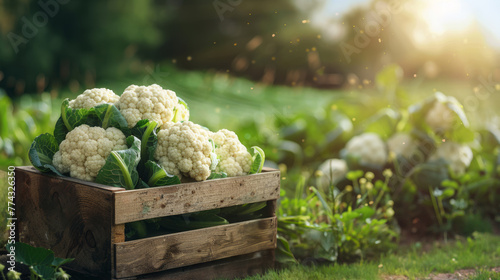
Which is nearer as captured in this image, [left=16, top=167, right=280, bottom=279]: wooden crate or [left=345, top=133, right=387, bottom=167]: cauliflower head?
[left=16, top=167, right=280, bottom=279]: wooden crate

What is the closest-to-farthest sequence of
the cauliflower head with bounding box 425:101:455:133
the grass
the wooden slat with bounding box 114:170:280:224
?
1. the wooden slat with bounding box 114:170:280:224
2. the grass
3. the cauliflower head with bounding box 425:101:455:133

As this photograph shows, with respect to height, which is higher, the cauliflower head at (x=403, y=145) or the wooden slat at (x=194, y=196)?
the cauliflower head at (x=403, y=145)

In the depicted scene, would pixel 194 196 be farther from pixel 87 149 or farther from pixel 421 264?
pixel 421 264

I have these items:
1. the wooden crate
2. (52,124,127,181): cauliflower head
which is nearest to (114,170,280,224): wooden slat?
the wooden crate

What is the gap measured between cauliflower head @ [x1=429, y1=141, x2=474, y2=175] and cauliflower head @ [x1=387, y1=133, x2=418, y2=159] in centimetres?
14

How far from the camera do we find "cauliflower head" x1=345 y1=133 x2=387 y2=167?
3.83 m

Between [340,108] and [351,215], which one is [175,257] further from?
[340,108]

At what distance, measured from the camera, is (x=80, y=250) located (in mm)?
2217

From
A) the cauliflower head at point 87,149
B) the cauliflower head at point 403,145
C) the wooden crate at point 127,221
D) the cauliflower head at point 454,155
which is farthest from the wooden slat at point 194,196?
the cauliflower head at point 454,155

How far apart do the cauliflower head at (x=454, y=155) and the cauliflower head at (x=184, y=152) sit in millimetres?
2033

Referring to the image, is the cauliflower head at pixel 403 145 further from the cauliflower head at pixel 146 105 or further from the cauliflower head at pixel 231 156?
the cauliflower head at pixel 146 105

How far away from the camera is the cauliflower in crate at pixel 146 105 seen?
2.37 metres

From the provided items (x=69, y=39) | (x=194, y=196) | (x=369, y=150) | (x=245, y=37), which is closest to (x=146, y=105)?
(x=194, y=196)

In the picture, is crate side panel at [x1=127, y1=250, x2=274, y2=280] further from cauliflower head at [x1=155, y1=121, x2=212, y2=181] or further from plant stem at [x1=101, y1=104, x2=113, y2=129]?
plant stem at [x1=101, y1=104, x2=113, y2=129]
